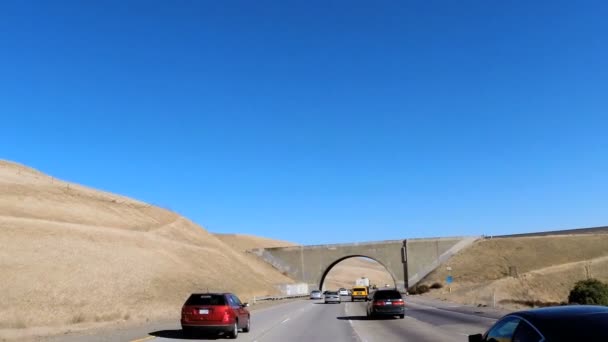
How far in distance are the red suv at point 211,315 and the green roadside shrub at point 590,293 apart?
24.7m

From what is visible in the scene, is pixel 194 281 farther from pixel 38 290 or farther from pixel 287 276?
pixel 287 276

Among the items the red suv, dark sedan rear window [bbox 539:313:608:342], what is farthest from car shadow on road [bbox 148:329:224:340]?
dark sedan rear window [bbox 539:313:608:342]

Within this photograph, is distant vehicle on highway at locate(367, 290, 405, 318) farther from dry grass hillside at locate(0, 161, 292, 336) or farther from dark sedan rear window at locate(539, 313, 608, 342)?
dark sedan rear window at locate(539, 313, 608, 342)

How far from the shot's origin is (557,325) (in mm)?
6125

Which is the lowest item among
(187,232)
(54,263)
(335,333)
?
(335,333)

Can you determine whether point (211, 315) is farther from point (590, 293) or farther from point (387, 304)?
point (590, 293)

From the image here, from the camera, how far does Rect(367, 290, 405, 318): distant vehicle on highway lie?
30406 millimetres

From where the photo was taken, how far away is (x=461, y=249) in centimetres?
9269

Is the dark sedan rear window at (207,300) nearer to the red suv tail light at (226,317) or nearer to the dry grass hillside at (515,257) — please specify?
the red suv tail light at (226,317)

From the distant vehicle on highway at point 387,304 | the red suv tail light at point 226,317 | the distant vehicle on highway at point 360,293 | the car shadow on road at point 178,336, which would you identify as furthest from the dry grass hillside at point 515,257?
the red suv tail light at point 226,317

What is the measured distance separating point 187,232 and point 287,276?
22715mm

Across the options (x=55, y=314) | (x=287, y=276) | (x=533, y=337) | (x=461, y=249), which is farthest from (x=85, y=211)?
(x=533, y=337)

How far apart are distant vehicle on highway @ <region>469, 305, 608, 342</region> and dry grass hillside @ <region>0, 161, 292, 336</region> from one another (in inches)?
892

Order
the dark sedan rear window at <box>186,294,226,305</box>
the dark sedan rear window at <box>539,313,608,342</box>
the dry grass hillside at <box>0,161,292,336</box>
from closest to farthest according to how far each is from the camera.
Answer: the dark sedan rear window at <box>539,313,608,342</box> < the dark sedan rear window at <box>186,294,226,305</box> < the dry grass hillside at <box>0,161,292,336</box>
